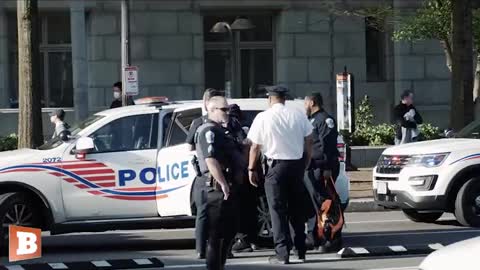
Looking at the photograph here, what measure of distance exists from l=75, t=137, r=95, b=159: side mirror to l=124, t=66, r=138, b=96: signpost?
27.1 feet

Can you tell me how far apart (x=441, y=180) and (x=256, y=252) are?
→ 3.19 meters

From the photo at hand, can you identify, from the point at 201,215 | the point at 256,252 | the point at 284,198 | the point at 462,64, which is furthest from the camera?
the point at 462,64

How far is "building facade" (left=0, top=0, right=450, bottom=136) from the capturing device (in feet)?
89.5

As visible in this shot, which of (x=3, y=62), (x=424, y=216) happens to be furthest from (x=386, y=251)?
(x=3, y=62)

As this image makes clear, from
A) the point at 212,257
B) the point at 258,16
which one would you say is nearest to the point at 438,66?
the point at 258,16

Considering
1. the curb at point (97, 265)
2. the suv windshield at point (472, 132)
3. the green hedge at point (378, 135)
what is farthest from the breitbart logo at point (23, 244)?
the green hedge at point (378, 135)

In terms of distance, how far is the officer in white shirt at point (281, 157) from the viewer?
36.4 ft

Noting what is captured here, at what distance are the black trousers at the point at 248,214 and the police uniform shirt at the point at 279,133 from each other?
749 mm

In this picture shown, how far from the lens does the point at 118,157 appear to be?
12.5 m

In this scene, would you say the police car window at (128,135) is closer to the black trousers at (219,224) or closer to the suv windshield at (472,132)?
the black trousers at (219,224)

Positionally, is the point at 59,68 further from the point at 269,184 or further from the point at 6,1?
the point at 269,184

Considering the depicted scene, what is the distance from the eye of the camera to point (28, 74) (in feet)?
61.1

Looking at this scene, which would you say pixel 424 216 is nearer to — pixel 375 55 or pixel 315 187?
pixel 315 187

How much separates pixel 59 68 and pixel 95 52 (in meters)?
1.34
